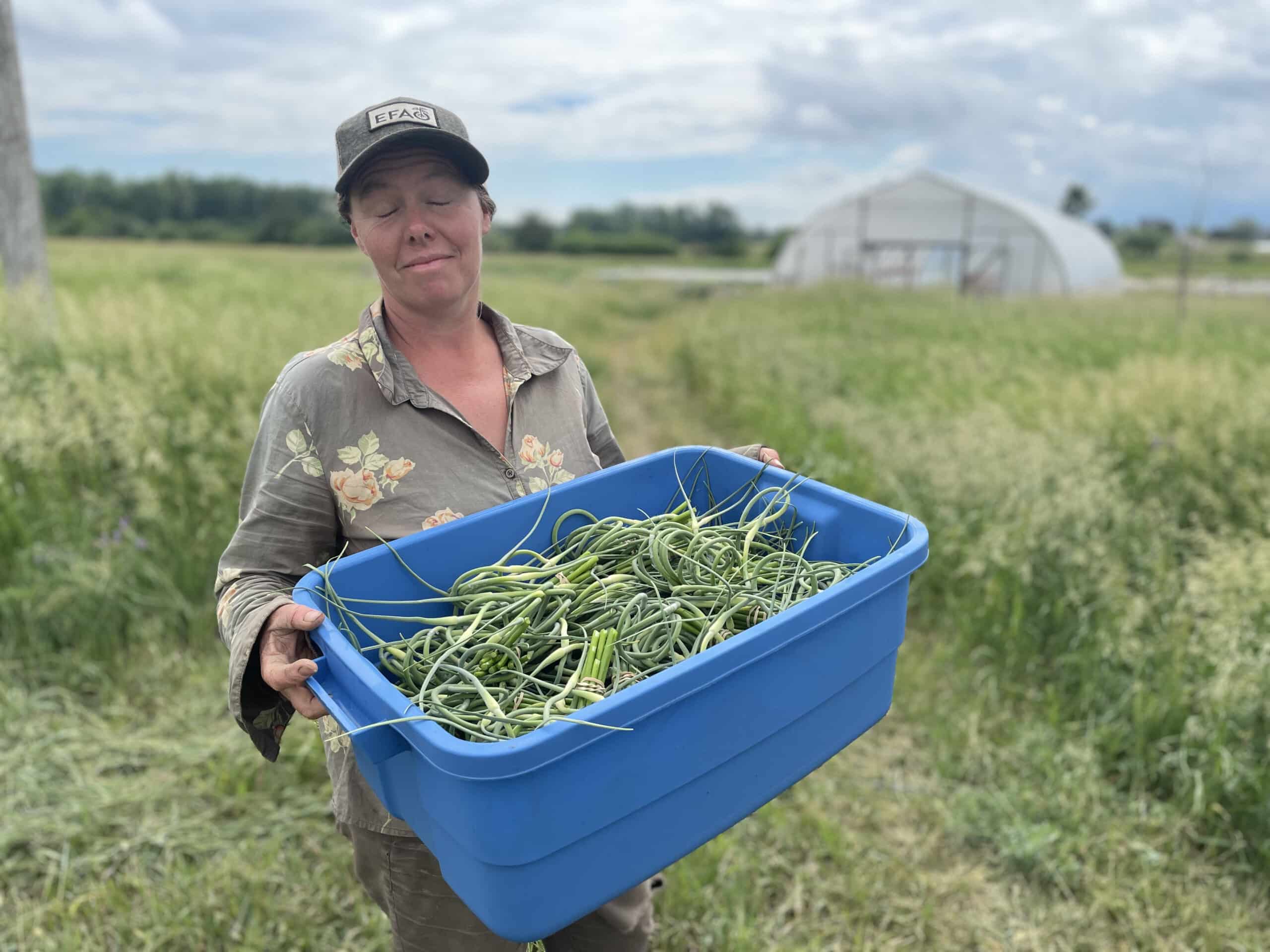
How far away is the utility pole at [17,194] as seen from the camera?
493 centimetres

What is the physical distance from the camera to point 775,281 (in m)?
24.2

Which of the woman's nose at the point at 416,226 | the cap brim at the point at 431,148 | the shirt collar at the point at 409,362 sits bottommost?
the shirt collar at the point at 409,362

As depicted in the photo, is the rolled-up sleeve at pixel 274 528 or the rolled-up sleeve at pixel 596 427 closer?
the rolled-up sleeve at pixel 274 528

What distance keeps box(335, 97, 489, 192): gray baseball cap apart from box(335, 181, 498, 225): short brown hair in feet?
0.05

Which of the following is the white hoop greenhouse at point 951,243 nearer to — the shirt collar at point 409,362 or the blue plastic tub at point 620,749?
the shirt collar at point 409,362

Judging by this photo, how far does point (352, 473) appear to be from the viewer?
1.49 m

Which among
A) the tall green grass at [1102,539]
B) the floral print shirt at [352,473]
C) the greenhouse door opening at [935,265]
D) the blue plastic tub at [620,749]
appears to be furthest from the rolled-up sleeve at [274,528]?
the greenhouse door opening at [935,265]

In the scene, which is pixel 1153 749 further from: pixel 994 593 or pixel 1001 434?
pixel 1001 434

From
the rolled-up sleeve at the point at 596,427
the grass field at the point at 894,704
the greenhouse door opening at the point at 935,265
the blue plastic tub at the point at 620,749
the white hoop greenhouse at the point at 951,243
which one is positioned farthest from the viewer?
the greenhouse door opening at the point at 935,265

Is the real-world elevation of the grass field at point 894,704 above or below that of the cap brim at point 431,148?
below

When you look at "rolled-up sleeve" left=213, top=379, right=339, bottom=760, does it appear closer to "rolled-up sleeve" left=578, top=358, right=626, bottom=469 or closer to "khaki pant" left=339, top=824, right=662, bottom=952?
"khaki pant" left=339, top=824, right=662, bottom=952

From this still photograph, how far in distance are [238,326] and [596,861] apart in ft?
18.8

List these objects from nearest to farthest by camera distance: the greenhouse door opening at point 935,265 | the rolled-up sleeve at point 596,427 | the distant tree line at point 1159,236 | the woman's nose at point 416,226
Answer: the woman's nose at point 416,226 → the rolled-up sleeve at point 596,427 → the greenhouse door opening at point 935,265 → the distant tree line at point 1159,236

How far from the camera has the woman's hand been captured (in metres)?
1.11
